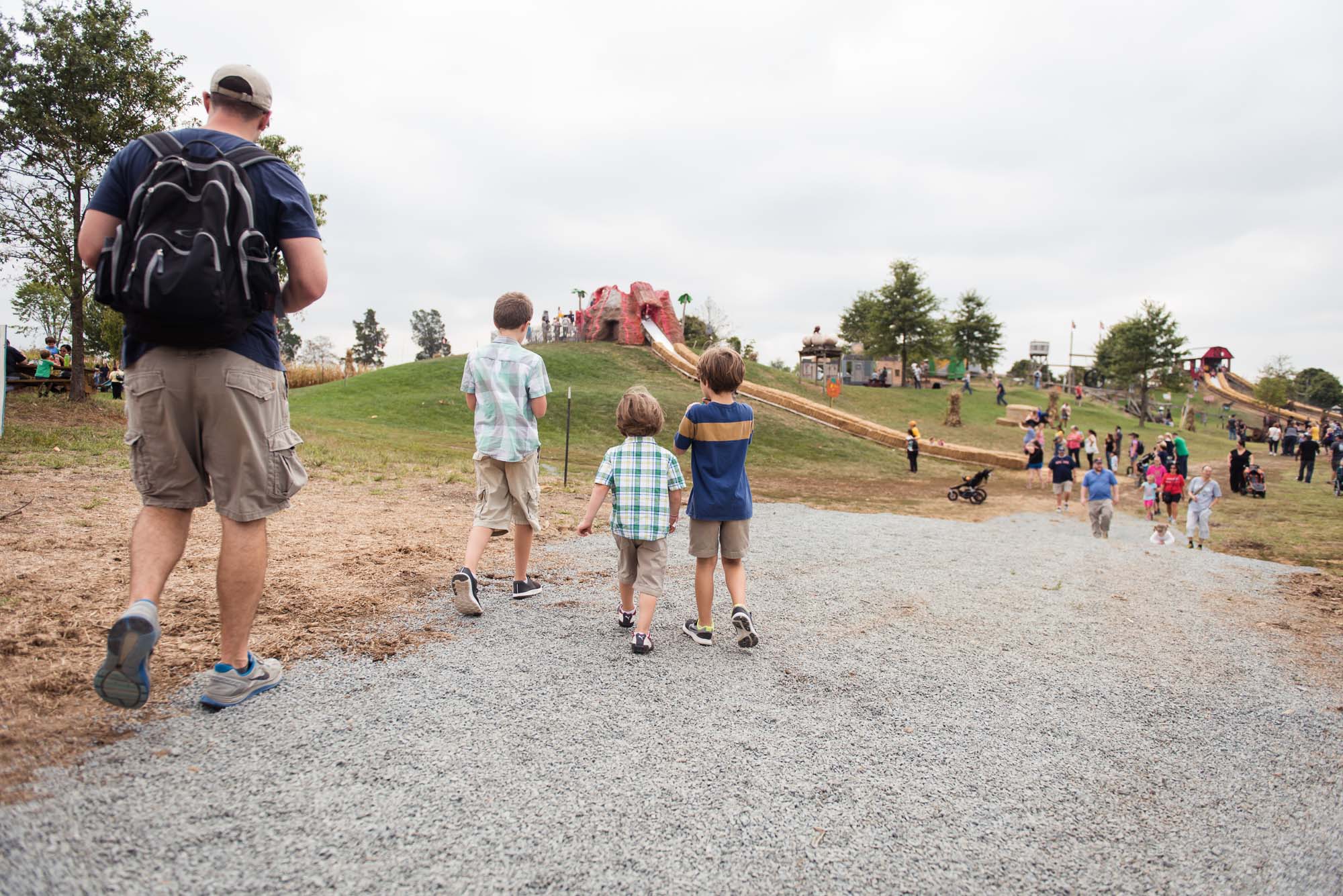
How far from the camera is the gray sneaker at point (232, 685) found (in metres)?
2.49

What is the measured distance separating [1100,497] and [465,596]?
1104 centimetres

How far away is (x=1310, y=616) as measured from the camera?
525 cm

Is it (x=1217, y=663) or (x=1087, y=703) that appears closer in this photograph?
(x=1087, y=703)

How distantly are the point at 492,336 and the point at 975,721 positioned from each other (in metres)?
3.25

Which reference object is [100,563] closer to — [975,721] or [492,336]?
[492,336]

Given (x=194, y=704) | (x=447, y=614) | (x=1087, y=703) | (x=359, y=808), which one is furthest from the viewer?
(x=447, y=614)

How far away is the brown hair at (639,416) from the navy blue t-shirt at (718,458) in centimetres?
16

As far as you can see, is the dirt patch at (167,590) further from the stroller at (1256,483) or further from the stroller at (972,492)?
the stroller at (1256,483)

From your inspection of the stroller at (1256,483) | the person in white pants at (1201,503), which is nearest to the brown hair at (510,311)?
the person in white pants at (1201,503)

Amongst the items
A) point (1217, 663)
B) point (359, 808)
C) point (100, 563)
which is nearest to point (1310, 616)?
point (1217, 663)

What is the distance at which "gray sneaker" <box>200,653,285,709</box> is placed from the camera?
8.17 feet

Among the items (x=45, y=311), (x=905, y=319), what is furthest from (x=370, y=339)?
(x=905, y=319)

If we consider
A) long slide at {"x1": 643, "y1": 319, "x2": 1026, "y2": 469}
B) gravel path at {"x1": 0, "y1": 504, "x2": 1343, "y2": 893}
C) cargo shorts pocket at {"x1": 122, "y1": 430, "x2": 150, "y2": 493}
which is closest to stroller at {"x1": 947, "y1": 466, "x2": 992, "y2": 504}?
long slide at {"x1": 643, "y1": 319, "x2": 1026, "y2": 469}

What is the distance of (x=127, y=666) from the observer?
2.08 m
